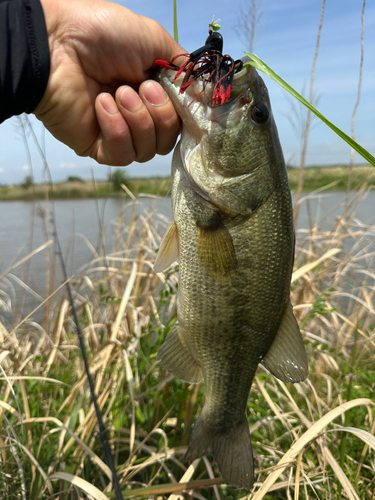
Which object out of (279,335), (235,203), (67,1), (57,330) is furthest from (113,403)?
(67,1)

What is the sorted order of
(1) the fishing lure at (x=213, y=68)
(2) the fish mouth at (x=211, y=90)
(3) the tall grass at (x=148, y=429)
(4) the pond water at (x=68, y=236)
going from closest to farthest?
(1) the fishing lure at (x=213, y=68), (2) the fish mouth at (x=211, y=90), (3) the tall grass at (x=148, y=429), (4) the pond water at (x=68, y=236)

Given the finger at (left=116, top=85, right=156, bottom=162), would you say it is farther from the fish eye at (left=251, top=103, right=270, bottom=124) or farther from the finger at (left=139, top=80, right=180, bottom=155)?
the fish eye at (left=251, top=103, right=270, bottom=124)

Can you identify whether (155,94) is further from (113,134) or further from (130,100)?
(113,134)

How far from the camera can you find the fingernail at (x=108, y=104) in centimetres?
193

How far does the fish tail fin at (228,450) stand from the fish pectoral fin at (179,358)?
22 cm

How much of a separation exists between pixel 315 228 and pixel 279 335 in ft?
9.02

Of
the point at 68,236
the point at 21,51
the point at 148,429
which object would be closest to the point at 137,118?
the point at 21,51

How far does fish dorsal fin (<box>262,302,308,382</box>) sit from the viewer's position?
1862 millimetres

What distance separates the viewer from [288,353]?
6.24ft

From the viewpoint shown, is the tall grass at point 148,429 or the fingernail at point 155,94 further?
the tall grass at point 148,429

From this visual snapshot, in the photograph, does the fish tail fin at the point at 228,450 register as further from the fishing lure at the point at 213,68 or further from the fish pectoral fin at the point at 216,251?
the fishing lure at the point at 213,68

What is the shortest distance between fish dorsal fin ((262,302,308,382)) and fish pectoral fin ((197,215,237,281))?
0.38m

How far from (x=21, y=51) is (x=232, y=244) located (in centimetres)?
129

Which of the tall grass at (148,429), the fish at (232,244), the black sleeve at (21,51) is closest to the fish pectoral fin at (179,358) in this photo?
the fish at (232,244)
